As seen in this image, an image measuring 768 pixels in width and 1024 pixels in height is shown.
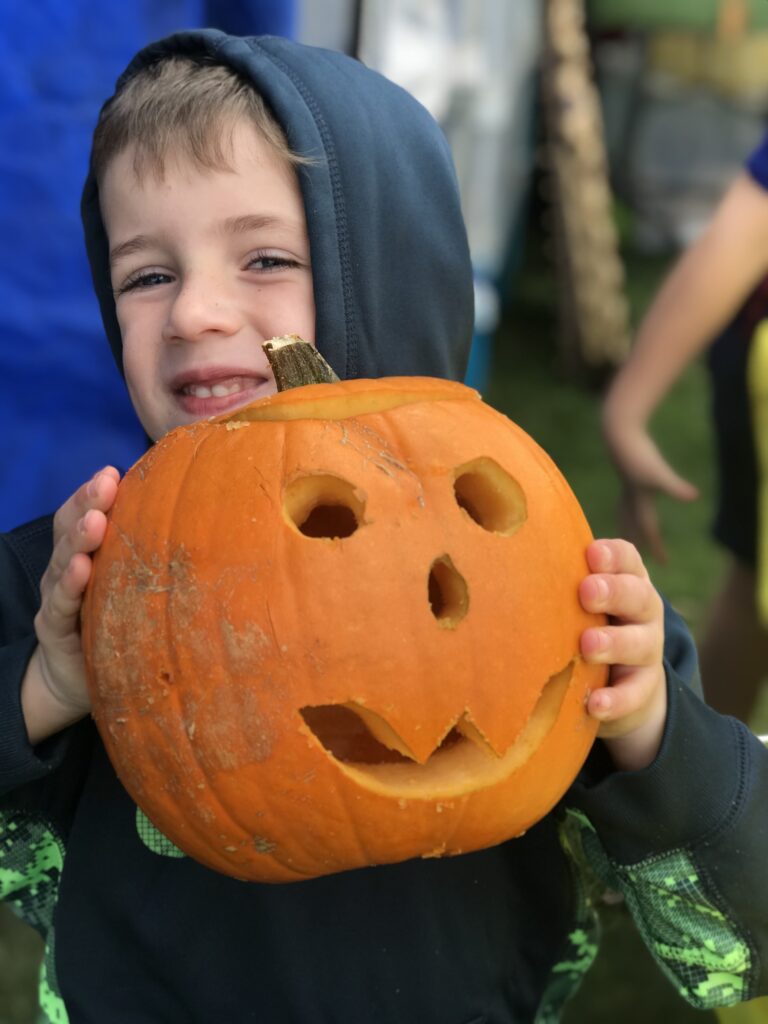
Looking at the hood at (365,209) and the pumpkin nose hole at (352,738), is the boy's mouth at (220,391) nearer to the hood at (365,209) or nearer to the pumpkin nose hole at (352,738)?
the hood at (365,209)

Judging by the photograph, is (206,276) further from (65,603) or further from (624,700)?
(624,700)

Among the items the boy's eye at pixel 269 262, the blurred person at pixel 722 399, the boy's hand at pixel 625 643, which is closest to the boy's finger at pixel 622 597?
the boy's hand at pixel 625 643

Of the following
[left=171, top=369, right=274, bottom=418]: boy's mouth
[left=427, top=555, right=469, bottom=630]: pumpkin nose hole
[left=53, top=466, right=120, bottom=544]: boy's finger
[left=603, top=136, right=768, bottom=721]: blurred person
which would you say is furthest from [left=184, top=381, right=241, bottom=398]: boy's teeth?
[left=603, top=136, right=768, bottom=721]: blurred person

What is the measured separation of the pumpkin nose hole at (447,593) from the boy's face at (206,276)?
0.48 metres

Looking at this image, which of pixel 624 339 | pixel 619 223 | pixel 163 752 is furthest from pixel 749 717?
pixel 619 223

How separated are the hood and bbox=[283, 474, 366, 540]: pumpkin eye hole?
0.41 metres

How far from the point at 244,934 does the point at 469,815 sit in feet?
1.55

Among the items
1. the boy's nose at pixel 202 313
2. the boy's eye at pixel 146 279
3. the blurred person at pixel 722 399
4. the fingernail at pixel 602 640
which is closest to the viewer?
the fingernail at pixel 602 640

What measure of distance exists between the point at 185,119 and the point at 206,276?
0.25m

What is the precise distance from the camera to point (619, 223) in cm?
896

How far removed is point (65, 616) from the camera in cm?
140

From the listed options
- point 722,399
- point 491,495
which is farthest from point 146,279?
point 722,399

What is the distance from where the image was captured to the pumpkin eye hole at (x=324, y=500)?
1.23m

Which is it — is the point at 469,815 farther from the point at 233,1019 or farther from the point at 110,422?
the point at 110,422
